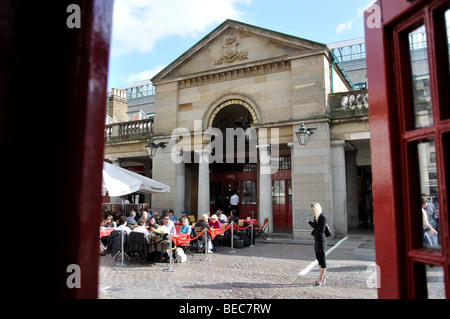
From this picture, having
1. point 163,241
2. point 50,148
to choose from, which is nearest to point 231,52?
point 163,241

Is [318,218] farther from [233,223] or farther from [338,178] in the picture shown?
[338,178]

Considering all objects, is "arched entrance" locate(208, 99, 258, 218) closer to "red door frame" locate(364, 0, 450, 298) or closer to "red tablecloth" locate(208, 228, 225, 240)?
"red tablecloth" locate(208, 228, 225, 240)

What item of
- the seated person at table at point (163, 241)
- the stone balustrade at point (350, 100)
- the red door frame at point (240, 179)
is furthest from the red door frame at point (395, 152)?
the red door frame at point (240, 179)

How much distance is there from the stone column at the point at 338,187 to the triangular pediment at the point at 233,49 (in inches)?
170

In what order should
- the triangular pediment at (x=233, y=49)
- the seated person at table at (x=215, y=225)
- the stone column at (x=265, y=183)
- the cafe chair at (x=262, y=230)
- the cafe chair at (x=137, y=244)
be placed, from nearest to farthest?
the cafe chair at (x=137, y=244), the seated person at table at (x=215, y=225), the cafe chair at (x=262, y=230), the stone column at (x=265, y=183), the triangular pediment at (x=233, y=49)

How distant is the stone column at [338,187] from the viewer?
537 inches

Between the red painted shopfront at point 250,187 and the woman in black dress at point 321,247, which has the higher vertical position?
the red painted shopfront at point 250,187

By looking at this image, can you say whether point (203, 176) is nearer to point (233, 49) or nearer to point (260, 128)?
point (260, 128)

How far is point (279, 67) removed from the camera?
1501 cm

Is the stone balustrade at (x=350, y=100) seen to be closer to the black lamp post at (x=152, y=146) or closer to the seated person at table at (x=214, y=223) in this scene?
the seated person at table at (x=214, y=223)

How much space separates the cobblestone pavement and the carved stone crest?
30.6 feet

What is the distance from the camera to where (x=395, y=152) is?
1.79m

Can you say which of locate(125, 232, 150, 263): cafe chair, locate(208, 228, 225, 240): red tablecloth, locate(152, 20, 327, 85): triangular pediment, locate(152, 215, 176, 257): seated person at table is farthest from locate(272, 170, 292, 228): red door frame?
locate(125, 232, 150, 263): cafe chair

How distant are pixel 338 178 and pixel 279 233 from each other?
3827 mm
